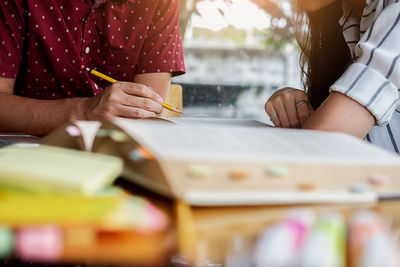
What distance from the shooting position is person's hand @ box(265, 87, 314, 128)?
745 millimetres

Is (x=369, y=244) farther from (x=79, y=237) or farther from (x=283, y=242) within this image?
(x=79, y=237)

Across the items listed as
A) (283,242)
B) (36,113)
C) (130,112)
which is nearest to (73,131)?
(283,242)

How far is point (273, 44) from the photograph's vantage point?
9.00 ft

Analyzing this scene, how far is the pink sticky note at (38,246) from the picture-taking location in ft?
0.87

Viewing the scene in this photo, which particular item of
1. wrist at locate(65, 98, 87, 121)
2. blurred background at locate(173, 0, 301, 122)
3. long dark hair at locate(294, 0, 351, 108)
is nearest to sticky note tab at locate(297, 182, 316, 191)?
wrist at locate(65, 98, 87, 121)

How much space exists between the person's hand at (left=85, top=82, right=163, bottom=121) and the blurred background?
148 centimetres

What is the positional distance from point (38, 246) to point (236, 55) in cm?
262

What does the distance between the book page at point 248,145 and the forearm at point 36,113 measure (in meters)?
0.44

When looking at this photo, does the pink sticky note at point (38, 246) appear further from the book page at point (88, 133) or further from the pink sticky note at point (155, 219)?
the book page at point (88, 133)

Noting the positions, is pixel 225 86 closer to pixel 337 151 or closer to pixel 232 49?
pixel 232 49

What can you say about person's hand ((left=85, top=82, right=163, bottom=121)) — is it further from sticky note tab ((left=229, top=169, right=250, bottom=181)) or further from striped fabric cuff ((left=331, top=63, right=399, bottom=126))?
sticky note tab ((left=229, top=169, right=250, bottom=181))

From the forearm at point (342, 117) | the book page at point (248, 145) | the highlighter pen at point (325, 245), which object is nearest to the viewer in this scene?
the highlighter pen at point (325, 245)

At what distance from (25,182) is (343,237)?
0.66ft

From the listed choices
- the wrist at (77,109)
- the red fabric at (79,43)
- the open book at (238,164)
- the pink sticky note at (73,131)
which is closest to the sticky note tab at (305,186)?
the open book at (238,164)
